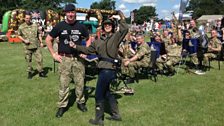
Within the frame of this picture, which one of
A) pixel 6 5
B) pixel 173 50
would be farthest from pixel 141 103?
pixel 6 5

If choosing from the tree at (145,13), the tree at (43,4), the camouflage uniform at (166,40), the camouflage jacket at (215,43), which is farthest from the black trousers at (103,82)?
the tree at (145,13)

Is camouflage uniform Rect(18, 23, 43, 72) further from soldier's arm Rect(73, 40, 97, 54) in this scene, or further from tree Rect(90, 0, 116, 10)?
tree Rect(90, 0, 116, 10)

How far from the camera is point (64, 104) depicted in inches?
227

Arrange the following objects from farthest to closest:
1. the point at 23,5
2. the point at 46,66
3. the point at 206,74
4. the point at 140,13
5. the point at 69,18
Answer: the point at 140,13 → the point at 23,5 → the point at 46,66 → the point at 206,74 → the point at 69,18

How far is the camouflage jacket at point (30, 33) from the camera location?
8711 millimetres

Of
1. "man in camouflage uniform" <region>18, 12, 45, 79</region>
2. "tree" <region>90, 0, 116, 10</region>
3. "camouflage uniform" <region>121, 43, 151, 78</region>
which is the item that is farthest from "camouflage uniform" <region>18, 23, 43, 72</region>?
"tree" <region>90, 0, 116, 10</region>

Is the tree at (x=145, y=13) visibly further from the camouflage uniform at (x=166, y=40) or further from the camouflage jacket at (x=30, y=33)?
the camouflage jacket at (x=30, y=33)

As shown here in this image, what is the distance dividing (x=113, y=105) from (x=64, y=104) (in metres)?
0.93

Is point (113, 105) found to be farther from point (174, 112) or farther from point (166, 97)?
point (166, 97)

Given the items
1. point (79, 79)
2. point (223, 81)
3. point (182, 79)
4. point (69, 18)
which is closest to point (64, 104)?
point (79, 79)

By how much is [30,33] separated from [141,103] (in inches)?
156

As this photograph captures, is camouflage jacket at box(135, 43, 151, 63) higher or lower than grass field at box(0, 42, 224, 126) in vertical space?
higher

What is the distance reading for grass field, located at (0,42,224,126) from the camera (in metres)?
5.56

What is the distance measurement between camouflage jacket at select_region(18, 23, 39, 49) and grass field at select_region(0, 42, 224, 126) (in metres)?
1.02
